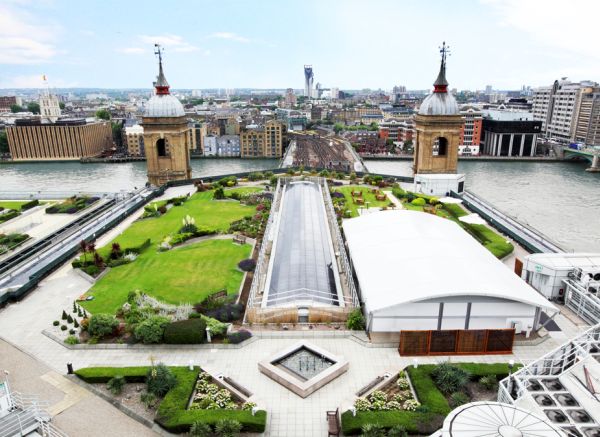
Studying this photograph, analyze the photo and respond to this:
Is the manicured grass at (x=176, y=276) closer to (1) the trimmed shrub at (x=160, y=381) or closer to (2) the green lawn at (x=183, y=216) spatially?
(2) the green lawn at (x=183, y=216)

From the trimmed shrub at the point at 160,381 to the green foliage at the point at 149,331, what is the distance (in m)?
2.86

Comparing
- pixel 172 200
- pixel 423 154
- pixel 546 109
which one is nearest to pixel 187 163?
pixel 172 200

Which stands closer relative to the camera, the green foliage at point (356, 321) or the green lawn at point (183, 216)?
the green foliage at point (356, 321)

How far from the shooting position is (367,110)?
189625 millimetres

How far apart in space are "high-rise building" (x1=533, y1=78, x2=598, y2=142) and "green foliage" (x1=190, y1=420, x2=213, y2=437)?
399 ft

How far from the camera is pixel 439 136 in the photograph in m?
55.3

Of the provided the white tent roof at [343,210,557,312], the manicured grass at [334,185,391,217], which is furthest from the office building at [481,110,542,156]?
the white tent roof at [343,210,557,312]

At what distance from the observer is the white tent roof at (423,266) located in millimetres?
21531

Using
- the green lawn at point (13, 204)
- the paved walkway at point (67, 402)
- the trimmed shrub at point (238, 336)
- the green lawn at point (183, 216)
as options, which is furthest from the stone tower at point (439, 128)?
the green lawn at point (13, 204)

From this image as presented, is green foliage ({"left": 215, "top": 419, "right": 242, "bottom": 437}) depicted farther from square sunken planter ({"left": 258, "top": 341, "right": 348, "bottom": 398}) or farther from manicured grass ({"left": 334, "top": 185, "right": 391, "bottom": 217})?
manicured grass ({"left": 334, "top": 185, "right": 391, "bottom": 217})

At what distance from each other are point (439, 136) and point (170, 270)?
3877 cm

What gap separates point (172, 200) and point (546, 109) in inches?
4849

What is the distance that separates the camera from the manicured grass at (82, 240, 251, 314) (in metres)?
27.0

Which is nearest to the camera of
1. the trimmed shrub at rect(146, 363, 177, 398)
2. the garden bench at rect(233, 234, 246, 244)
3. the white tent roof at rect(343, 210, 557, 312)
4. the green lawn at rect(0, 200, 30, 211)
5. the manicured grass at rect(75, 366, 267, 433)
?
the manicured grass at rect(75, 366, 267, 433)
